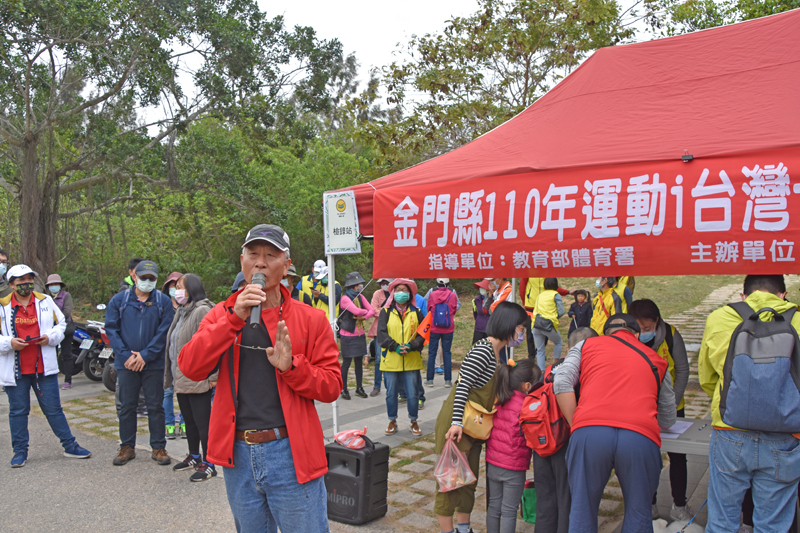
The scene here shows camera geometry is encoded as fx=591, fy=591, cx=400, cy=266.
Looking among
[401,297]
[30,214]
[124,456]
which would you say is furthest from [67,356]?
[401,297]

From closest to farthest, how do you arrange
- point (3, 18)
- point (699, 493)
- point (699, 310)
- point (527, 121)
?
point (527, 121) → point (699, 493) → point (3, 18) → point (699, 310)

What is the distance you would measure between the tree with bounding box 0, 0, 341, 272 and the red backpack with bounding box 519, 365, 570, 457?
1260cm

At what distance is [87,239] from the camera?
65.9 feet

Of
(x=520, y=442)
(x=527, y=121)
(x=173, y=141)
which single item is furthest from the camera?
(x=173, y=141)

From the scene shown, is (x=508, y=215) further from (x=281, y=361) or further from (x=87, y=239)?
(x=87, y=239)

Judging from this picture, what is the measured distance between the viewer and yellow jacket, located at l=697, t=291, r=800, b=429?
11.3 feet

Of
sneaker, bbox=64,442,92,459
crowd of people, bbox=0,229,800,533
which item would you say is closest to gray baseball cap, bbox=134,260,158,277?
crowd of people, bbox=0,229,800,533

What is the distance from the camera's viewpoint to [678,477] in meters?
4.54

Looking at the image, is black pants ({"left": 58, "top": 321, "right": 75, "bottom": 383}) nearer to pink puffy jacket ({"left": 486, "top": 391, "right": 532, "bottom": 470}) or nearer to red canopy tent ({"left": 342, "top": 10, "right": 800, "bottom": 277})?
red canopy tent ({"left": 342, "top": 10, "right": 800, "bottom": 277})

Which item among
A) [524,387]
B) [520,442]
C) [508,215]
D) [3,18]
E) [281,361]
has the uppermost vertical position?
[3,18]

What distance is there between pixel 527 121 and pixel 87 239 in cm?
1924

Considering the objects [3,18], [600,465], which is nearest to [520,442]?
[600,465]

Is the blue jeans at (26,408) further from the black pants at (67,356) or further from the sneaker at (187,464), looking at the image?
the black pants at (67,356)

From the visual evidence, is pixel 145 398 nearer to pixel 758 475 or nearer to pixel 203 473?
pixel 203 473
